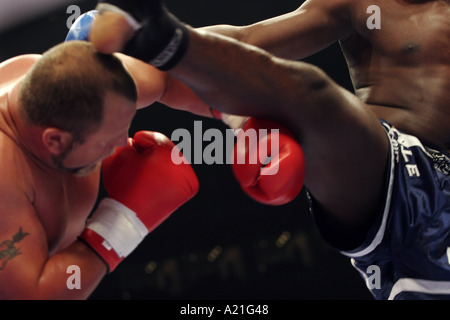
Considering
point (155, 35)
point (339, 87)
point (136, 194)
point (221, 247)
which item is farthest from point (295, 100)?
point (221, 247)

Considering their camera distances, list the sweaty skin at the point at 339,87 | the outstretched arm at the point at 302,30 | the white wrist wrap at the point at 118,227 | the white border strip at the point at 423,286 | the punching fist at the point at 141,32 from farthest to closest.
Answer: the outstretched arm at the point at 302,30, the white border strip at the point at 423,286, the white wrist wrap at the point at 118,227, the sweaty skin at the point at 339,87, the punching fist at the point at 141,32

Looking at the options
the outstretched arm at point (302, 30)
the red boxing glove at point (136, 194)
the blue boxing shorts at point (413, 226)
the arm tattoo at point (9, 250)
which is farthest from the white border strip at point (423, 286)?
the arm tattoo at point (9, 250)

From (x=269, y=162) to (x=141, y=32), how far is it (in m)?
0.38

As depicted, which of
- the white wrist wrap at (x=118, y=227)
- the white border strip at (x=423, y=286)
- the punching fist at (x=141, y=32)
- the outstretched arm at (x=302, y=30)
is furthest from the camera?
the outstretched arm at (x=302, y=30)

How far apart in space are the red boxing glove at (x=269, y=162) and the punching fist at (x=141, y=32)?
256 mm

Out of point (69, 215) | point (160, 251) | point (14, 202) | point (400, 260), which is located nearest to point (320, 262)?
point (160, 251)

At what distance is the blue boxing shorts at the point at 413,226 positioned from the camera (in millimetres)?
1348

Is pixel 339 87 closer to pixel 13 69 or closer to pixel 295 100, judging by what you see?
pixel 295 100

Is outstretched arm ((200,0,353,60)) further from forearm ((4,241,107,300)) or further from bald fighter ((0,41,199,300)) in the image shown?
forearm ((4,241,107,300))

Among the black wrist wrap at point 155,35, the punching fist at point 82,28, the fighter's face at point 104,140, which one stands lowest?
the fighter's face at point 104,140

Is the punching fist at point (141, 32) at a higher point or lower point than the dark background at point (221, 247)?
higher

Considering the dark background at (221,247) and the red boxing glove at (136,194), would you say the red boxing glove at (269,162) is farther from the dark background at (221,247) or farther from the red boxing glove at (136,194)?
the dark background at (221,247)

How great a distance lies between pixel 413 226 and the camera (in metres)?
1.35
